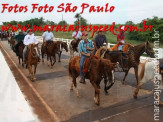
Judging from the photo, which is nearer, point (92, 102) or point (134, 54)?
point (92, 102)

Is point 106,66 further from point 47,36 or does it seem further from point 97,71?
point 47,36

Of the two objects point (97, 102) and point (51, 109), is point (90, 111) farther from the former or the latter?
point (51, 109)

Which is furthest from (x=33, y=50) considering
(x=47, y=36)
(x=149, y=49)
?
(x=149, y=49)

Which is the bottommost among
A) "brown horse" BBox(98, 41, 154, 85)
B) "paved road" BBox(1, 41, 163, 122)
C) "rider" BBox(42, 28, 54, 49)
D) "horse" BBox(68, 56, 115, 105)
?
"paved road" BBox(1, 41, 163, 122)

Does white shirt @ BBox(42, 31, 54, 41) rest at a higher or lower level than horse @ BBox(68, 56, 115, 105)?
higher

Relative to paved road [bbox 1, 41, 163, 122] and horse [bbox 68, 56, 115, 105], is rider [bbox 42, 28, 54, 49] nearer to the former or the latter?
paved road [bbox 1, 41, 163, 122]

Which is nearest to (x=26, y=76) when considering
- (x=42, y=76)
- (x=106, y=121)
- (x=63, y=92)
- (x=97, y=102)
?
(x=42, y=76)

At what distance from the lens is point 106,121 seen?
525 cm

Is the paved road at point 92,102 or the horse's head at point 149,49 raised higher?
the horse's head at point 149,49

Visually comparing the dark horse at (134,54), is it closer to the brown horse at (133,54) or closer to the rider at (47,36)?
the brown horse at (133,54)

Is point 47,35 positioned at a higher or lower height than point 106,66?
higher

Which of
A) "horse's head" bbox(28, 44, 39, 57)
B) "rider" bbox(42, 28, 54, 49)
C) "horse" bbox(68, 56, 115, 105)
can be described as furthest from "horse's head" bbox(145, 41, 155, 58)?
"rider" bbox(42, 28, 54, 49)

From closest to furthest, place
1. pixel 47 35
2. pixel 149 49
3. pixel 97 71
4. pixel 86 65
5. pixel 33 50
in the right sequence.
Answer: pixel 97 71
pixel 86 65
pixel 149 49
pixel 33 50
pixel 47 35

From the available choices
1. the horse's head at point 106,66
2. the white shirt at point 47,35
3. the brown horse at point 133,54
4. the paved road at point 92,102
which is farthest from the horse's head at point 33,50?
the horse's head at point 106,66
